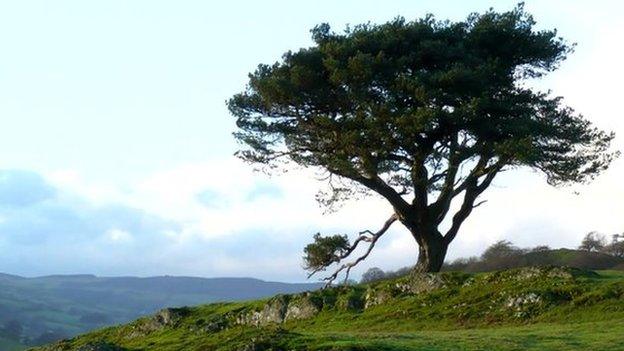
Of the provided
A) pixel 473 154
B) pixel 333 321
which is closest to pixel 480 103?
pixel 473 154

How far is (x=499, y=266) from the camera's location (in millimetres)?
71500

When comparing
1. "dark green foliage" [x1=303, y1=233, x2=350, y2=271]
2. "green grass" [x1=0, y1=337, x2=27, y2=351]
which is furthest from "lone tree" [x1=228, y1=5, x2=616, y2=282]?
"green grass" [x1=0, y1=337, x2=27, y2=351]

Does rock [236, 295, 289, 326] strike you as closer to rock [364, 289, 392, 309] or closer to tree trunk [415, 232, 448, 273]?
rock [364, 289, 392, 309]

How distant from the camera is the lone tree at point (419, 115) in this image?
126ft

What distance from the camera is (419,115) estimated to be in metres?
36.3

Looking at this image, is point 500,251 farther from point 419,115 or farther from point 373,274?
point 419,115

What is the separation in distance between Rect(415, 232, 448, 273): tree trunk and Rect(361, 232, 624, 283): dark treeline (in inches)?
804

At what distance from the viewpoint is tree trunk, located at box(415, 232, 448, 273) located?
41.8m

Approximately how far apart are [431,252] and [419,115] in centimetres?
901

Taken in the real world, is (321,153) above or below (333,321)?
above

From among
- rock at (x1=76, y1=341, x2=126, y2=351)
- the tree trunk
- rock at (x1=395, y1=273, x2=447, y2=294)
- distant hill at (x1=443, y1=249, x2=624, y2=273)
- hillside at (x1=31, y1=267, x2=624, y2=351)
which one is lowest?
rock at (x1=76, y1=341, x2=126, y2=351)

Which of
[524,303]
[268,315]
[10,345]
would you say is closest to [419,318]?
[524,303]

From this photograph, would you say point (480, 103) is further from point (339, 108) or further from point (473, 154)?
point (339, 108)

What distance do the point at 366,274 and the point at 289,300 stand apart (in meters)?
44.7
